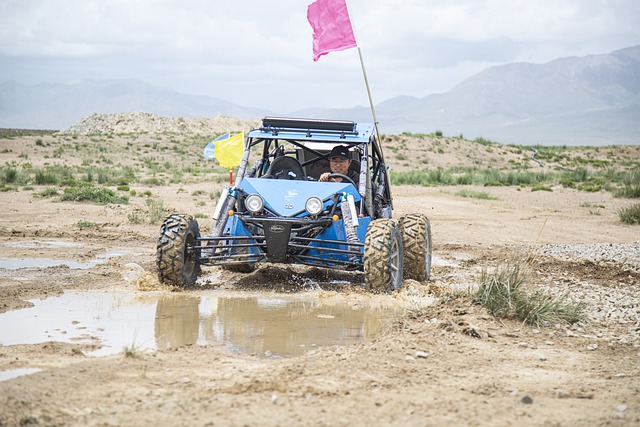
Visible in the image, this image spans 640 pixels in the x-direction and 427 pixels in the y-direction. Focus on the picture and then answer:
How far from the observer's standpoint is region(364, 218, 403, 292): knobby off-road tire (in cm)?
930

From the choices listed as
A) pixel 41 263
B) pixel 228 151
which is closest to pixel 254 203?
pixel 41 263

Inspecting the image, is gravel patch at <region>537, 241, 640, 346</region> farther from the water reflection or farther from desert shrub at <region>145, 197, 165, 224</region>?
desert shrub at <region>145, 197, 165, 224</region>

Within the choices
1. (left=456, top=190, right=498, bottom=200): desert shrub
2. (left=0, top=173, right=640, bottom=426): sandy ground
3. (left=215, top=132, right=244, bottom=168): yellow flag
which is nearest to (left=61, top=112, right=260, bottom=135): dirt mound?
(left=456, top=190, right=498, bottom=200): desert shrub

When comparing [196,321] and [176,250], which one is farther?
[176,250]

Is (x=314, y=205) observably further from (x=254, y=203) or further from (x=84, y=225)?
(x=84, y=225)

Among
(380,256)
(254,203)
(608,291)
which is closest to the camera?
(380,256)

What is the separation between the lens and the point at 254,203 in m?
9.66

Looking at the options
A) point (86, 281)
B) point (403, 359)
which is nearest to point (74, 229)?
point (86, 281)

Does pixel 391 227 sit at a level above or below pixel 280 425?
above

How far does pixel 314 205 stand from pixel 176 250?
1726mm

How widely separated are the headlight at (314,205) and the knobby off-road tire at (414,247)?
1.71 metres

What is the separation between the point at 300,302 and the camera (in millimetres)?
9359

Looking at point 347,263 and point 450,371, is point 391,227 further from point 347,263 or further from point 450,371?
point 450,371

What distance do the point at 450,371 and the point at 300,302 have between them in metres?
3.29
